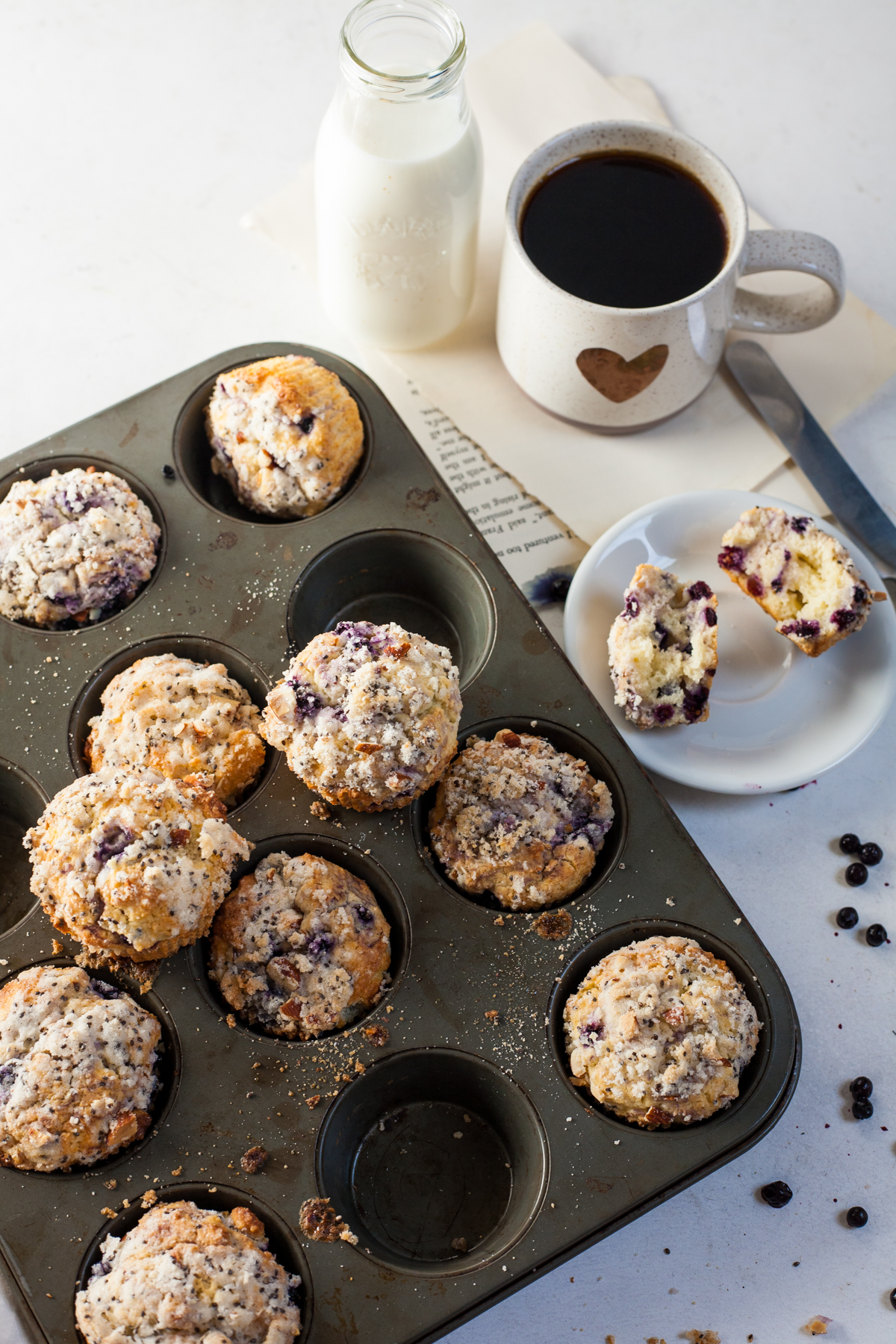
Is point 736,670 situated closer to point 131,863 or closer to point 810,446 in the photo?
point 810,446

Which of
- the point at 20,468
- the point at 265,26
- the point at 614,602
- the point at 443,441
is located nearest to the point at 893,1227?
the point at 614,602

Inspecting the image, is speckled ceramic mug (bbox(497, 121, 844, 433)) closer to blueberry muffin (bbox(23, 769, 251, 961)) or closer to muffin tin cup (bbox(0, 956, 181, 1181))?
blueberry muffin (bbox(23, 769, 251, 961))

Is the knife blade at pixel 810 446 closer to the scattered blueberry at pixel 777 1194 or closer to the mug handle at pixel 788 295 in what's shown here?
the mug handle at pixel 788 295

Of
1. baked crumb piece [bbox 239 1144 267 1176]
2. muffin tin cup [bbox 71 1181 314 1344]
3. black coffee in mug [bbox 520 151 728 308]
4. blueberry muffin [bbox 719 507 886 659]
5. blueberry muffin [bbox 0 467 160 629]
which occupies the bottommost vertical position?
muffin tin cup [bbox 71 1181 314 1344]

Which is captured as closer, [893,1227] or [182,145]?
[893,1227]

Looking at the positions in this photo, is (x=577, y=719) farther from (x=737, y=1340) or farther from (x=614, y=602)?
(x=737, y=1340)

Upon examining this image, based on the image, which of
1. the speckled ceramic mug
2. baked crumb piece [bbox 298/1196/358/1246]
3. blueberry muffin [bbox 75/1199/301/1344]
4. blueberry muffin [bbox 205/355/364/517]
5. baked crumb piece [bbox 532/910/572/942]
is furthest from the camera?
the speckled ceramic mug

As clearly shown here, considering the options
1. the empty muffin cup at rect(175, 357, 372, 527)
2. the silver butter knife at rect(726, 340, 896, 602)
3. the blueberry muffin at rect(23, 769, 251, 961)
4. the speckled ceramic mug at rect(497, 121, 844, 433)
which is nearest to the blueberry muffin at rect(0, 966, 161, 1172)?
the blueberry muffin at rect(23, 769, 251, 961)
